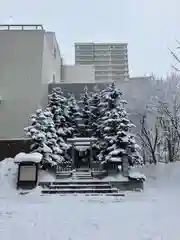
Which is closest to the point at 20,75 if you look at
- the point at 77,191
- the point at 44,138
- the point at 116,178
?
the point at 44,138

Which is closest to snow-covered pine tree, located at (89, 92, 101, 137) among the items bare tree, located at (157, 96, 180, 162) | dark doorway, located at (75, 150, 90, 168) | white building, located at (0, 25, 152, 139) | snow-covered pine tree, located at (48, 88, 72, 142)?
snow-covered pine tree, located at (48, 88, 72, 142)

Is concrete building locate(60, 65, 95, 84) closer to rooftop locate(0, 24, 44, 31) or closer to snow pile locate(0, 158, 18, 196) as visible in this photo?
rooftop locate(0, 24, 44, 31)

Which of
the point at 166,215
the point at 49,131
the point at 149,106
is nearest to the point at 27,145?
the point at 49,131

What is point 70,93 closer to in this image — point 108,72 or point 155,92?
point 155,92

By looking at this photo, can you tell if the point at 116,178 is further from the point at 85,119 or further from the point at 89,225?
the point at 89,225

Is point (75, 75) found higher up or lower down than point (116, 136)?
higher up

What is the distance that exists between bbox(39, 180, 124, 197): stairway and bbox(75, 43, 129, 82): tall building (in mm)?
49505

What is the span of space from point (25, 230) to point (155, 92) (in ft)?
55.9

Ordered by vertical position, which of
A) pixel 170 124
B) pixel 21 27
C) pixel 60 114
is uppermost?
pixel 21 27

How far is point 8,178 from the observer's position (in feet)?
38.7

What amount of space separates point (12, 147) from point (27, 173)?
545 centimetres

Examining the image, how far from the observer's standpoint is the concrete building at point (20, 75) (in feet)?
56.0

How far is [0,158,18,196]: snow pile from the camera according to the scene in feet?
35.8

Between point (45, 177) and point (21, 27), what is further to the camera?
point (21, 27)
